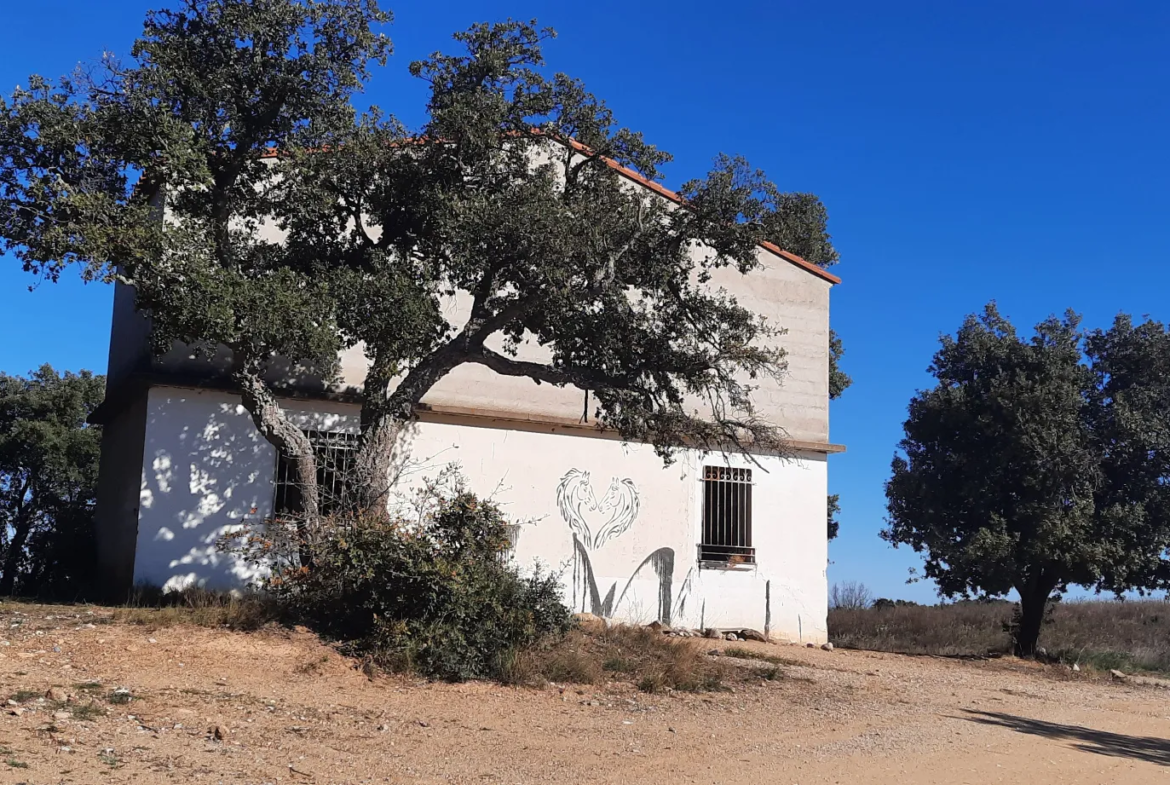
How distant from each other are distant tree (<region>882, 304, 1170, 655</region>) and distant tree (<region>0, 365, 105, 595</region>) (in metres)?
18.0

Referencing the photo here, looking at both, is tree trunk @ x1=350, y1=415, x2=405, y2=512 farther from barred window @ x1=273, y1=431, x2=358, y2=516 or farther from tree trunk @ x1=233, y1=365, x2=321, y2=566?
barred window @ x1=273, y1=431, x2=358, y2=516

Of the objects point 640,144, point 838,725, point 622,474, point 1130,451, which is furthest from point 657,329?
point 1130,451

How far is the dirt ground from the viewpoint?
23.6ft

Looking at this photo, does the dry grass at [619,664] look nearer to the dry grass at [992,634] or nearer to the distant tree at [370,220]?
the distant tree at [370,220]

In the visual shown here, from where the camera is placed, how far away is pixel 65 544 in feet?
59.6

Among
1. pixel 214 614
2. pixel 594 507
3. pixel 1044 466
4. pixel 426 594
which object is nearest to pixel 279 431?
pixel 214 614

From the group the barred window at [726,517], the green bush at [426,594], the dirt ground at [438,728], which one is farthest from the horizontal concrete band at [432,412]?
the dirt ground at [438,728]

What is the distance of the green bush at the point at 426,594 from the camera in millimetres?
10578

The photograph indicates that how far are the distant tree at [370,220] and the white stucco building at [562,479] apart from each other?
7.77 ft

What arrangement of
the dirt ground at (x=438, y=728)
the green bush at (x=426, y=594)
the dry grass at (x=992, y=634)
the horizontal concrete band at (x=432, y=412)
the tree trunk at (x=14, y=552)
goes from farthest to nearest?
the tree trunk at (x=14, y=552) → the dry grass at (x=992, y=634) → the horizontal concrete band at (x=432, y=412) → the green bush at (x=426, y=594) → the dirt ground at (x=438, y=728)

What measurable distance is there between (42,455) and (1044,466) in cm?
2190

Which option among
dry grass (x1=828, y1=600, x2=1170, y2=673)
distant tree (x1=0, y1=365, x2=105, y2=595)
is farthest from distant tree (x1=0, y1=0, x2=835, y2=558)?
distant tree (x1=0, y1=365, x2=105, y2=595)

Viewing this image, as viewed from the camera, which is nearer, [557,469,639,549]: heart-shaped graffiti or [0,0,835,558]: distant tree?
[0,0,835,558]: distant tree

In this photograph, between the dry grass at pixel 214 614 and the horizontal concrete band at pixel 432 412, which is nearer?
the dry grass at pixel 214 614
